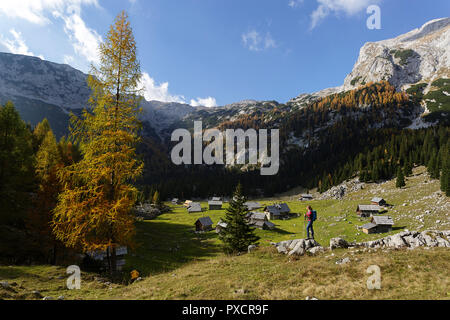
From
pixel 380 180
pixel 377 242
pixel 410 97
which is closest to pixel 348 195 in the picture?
pixel 380 180

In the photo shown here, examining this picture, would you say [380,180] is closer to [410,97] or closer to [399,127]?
[399,127]

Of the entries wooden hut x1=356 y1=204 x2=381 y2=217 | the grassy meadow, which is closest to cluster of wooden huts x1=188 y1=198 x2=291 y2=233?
wooden hut x1=356 y1=204 x2=381 y2=217

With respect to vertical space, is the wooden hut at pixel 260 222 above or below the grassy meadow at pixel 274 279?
below

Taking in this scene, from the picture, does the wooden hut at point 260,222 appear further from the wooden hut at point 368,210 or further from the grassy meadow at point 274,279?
the grassy meadow at point 274,279

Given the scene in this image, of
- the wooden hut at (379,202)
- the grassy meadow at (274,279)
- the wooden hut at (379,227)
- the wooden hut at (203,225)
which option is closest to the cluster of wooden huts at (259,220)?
the wooden hut at (203,225)

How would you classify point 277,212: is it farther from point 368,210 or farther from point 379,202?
point 379,202

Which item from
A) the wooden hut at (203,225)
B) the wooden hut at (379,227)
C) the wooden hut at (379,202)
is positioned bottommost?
the wooden hut at (203,225)

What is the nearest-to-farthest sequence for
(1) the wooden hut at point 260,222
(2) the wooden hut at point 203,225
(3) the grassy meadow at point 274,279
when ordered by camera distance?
(3) the grassy meadow at point 274,279, (1) the wooden hut at point 260,222, (2) the wooden hut at point 203,225

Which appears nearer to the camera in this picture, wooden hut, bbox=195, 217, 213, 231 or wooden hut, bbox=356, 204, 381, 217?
wooden hut, bbox=356, 204, 381, 217

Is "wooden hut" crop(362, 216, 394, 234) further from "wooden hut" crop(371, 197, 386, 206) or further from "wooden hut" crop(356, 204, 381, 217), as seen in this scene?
"wooden hut" crop(371, 197, 386, 206)

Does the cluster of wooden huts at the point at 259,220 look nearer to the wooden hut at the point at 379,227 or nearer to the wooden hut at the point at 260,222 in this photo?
the wooden hut at the point at 260,222

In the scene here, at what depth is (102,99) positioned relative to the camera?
42.6 ft

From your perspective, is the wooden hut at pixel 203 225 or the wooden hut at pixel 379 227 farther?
the wooden hut at pixel 203 225

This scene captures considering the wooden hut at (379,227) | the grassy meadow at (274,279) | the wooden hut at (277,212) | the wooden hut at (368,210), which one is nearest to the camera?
the grassy meadow at (274,279)
